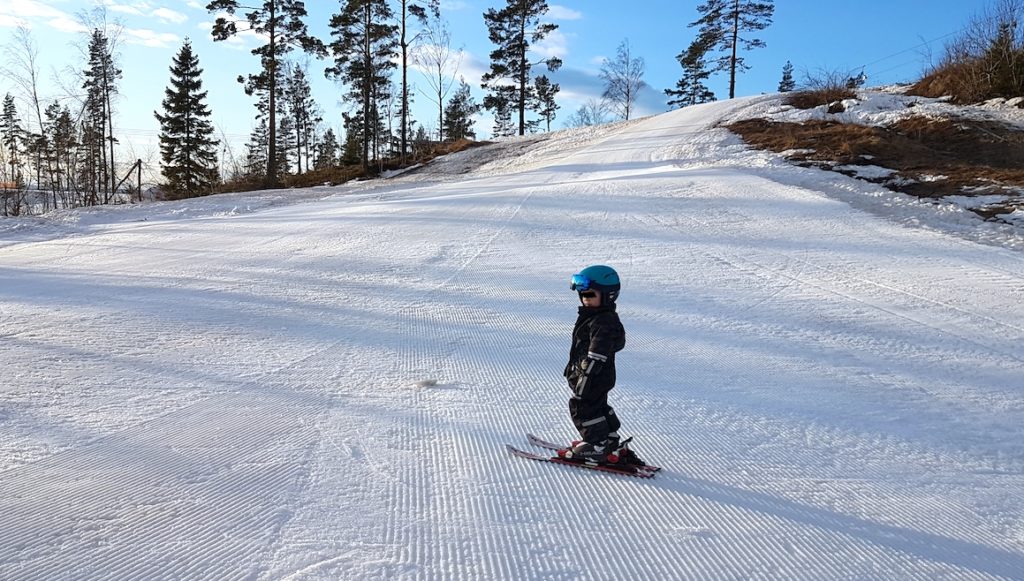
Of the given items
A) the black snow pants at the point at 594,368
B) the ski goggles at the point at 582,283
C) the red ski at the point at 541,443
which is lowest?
the red ski at the point at 541,443

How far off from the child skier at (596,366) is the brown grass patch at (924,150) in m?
11.0

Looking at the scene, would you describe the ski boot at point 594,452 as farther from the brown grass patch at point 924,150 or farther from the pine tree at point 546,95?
the pine tree at point 546,95

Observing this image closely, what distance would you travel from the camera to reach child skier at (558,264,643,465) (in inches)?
131

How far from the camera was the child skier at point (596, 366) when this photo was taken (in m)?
3.33

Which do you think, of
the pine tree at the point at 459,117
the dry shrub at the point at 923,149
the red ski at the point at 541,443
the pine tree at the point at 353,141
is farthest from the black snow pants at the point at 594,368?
the pine tree at the point at 459,117

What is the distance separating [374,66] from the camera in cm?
3288

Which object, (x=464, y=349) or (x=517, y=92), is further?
(x=517, y=92)

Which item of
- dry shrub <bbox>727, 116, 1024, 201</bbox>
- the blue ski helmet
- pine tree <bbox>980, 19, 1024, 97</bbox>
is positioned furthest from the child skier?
pine tree <bbox>980, 19, 1024, 97</bbox>

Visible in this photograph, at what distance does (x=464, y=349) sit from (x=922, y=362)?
440cm

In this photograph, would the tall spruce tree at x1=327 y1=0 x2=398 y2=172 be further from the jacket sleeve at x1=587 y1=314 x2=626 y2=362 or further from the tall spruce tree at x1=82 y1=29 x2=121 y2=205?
the jacket sleeve at x1=587 y1=314 x2=626 y2=362

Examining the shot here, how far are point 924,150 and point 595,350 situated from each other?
17.6m

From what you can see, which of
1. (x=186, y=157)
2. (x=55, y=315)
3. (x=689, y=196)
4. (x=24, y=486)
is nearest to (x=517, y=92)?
(x=186, y=157)

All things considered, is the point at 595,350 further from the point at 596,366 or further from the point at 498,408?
the point at 498,408

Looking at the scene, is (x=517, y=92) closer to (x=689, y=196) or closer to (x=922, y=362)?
(x=689, y=196)
